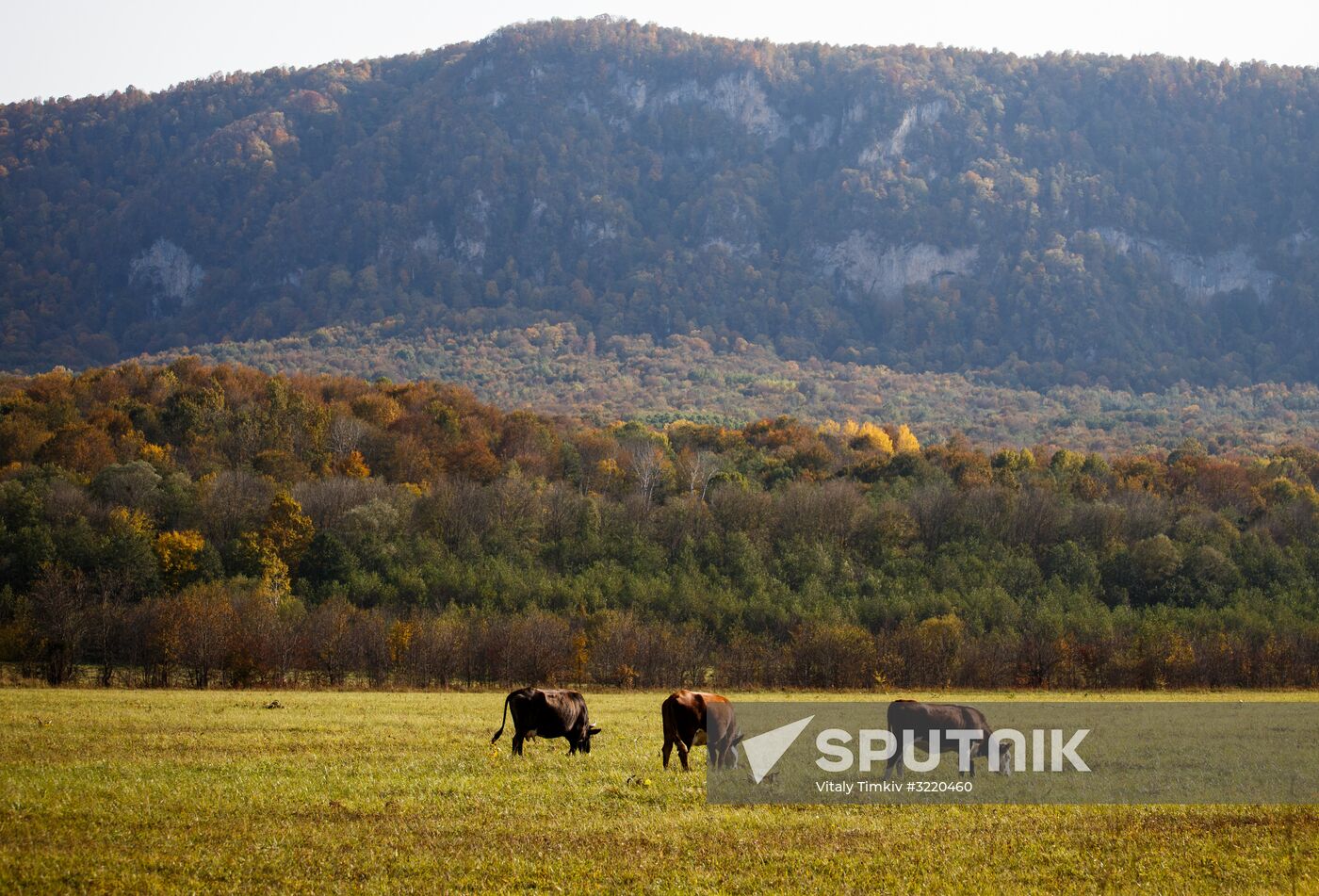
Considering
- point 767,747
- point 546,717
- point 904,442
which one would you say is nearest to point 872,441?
point 904,442

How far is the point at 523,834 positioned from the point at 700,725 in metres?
6.95

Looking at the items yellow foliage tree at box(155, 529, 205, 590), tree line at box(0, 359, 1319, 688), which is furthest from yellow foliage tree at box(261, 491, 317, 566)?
yellow foliage tree at box(155, 529, 205, 590)

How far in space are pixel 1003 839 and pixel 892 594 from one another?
211 feet

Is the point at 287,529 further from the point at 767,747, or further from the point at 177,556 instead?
the point at 767,747

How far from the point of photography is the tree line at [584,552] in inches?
2327

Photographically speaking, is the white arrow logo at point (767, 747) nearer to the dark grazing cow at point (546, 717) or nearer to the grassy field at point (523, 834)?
the grassy field at point (523, 834)

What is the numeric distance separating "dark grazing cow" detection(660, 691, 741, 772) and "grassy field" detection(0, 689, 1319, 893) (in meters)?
0.67

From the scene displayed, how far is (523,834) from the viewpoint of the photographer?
58.3ft

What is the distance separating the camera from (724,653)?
66.1 metres

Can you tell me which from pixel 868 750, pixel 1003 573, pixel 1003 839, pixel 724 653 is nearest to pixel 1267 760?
pixel 868 750

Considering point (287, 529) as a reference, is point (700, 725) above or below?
below

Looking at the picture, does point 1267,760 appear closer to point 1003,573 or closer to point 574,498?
point 1003,573

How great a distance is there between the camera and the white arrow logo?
2327 cm

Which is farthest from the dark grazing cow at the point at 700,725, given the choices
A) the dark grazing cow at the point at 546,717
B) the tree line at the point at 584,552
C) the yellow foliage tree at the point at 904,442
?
the yellow foliage tree at the point at 904,442
